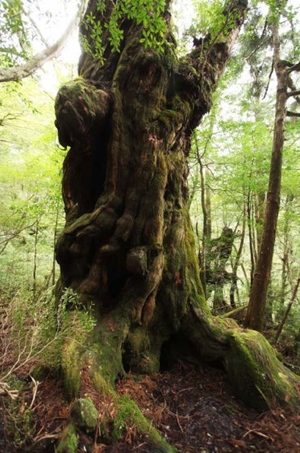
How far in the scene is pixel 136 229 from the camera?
3369mm

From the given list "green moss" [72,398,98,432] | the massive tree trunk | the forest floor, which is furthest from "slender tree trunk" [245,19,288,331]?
"green moss" [72,398,98,432]

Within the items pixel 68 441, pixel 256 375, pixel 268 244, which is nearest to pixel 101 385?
pixel 68 441

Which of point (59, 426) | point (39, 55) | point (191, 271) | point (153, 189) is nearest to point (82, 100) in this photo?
point (153, 189)

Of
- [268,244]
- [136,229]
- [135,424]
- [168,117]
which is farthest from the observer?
[268,244]

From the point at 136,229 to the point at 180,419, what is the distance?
7.72ft

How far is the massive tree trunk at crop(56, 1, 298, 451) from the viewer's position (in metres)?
3.07

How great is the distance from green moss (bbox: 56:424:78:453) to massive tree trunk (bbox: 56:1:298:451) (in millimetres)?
814

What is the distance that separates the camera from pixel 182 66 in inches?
159

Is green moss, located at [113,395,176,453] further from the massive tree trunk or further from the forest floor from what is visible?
the massive tree trunk

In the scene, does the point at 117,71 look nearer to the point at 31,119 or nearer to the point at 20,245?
the point at 31,119

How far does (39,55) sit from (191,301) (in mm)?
6415

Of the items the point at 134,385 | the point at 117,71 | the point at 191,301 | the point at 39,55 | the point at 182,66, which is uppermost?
the point at 39,55

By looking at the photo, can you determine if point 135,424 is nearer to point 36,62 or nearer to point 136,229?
point 136,229

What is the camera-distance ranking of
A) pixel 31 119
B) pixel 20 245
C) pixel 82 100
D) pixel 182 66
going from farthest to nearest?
pixel 20 245 < pixel 31 119 < pixel 182 66 < pixel 82 100
